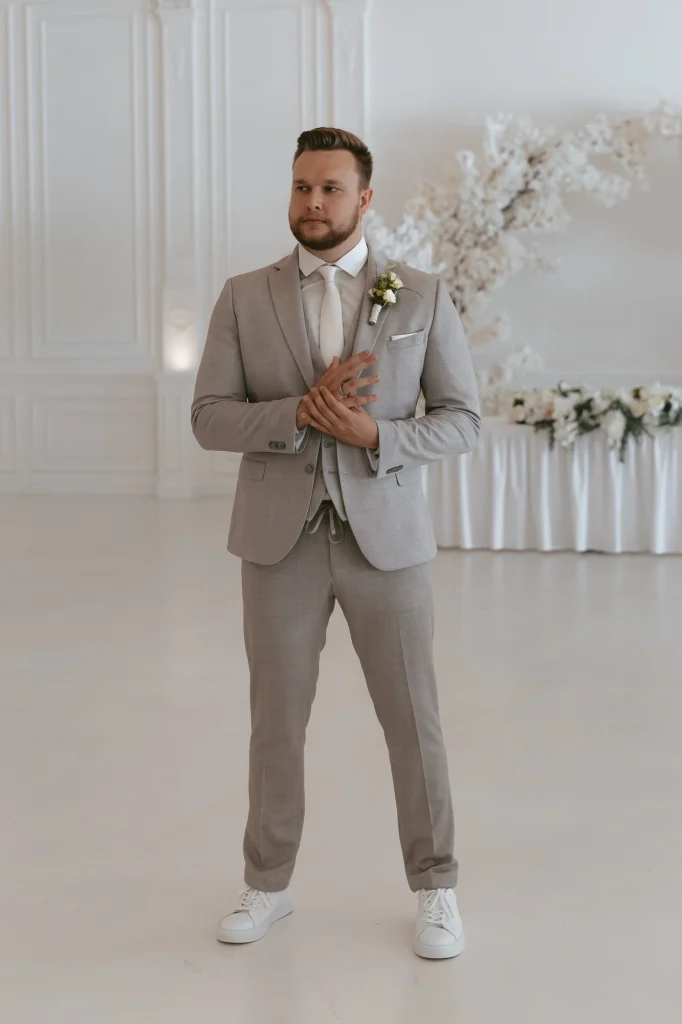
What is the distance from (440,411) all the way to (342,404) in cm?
30

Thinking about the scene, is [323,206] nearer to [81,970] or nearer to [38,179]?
[81,970]

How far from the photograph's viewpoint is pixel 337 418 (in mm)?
2467

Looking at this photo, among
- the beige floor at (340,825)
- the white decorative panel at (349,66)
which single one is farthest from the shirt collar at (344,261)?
the white decorative panel at (349,66)

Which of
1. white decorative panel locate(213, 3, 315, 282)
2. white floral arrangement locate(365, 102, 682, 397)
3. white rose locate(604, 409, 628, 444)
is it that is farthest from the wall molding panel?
white rose locate(604, 409, 628, 444)

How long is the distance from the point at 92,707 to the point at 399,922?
83.2 inches

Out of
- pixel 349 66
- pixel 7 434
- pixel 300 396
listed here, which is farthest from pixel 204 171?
pixel 300 396

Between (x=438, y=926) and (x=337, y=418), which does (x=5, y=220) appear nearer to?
(x=337, y=418)

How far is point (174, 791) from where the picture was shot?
3.69 metres

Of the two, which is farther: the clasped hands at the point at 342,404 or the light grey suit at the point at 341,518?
the light grey suit at the point at 341,518

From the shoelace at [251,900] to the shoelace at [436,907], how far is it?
0.38 metres

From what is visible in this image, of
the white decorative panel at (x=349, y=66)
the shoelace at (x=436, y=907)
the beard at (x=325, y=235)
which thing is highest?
the white decorative panel at (x=349, y=66)

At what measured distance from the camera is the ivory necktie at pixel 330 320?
103 inches

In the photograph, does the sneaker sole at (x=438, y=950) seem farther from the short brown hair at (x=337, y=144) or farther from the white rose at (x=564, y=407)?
the white rose at (x=564, y=407)

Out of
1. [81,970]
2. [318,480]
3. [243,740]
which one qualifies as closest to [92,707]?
[243,740]
